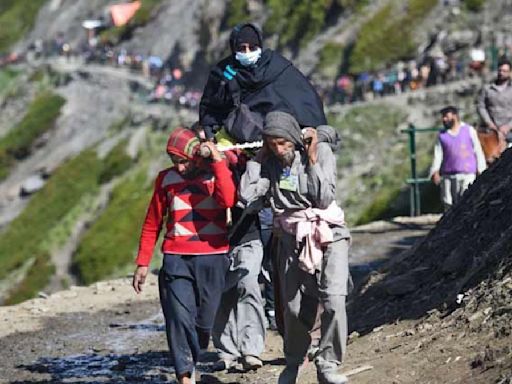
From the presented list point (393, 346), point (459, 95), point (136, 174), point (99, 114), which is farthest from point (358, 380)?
point (99, 114)

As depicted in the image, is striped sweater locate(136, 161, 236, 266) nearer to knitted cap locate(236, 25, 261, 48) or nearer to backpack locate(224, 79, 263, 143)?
backpack locate(224, 79, 263, 143)

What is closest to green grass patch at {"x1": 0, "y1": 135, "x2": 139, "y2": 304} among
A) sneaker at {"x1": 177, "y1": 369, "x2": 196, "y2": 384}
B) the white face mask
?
the white face mask

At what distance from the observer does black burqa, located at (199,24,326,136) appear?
8.38 m

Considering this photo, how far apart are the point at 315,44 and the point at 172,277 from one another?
46.4 meters

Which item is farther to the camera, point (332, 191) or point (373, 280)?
point (373, 280)

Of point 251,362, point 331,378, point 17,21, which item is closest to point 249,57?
point 251,362

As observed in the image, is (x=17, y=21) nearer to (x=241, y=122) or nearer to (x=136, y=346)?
(x=136, y=346)

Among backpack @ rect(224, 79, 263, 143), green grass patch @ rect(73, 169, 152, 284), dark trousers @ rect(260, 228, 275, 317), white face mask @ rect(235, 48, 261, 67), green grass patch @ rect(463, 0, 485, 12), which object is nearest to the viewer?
backpack @ rect(224, 79, 263, 143)

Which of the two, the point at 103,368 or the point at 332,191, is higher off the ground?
the point at 332,191

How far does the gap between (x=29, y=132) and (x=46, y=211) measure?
1415 cm

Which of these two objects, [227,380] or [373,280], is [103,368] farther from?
[373,280]

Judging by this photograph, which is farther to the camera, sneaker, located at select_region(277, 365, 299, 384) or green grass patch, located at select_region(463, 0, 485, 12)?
green grass patch, located at select_region(463, 0, 485, 12)

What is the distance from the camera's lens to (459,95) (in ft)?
112

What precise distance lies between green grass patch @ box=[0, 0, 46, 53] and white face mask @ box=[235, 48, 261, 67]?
93.1 m
